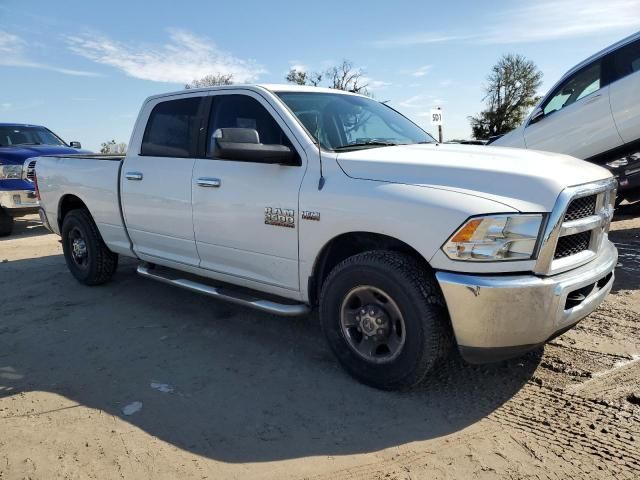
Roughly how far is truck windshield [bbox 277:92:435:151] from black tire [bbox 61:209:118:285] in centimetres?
285

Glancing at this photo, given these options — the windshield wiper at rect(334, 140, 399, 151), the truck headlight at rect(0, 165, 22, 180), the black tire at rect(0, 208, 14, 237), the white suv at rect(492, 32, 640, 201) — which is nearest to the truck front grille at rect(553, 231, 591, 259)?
the windshield wiper at rect(334, 140, 399, 151)

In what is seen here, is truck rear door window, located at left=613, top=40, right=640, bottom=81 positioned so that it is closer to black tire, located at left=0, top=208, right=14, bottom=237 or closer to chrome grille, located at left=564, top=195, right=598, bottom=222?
chrome grille, located at left=564, top=195, right=598, bottom=222

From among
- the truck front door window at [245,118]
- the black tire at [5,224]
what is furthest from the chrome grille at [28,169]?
the truck front door window at [245,118]

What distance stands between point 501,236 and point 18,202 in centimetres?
930

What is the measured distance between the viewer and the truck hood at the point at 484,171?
2.68m

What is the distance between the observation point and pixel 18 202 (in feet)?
30.6

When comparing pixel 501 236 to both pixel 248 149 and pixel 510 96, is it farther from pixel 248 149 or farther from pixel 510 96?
pixel 510 96

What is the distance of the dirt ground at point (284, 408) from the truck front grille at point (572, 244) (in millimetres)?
844

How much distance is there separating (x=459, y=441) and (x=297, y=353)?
4.82 ft

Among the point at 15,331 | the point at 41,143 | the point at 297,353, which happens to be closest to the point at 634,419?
the point at 297,353

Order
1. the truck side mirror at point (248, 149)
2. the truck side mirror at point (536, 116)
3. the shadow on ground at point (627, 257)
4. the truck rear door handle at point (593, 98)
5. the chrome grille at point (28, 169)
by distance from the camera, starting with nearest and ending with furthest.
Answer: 1. the truck side mirror at point (248, 149)
2. the shadow on ground at point (627, 257)
3. the truck rear door handle at point (593, 98)
4. the truck side mirror at point (536, 116)
5. the chrome grille at point (28, 169)

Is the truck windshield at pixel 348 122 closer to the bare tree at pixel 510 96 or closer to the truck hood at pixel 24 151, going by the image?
the truck hood at pixel 24 151

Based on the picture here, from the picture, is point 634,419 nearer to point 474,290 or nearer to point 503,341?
point 503,341

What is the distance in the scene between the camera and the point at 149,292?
17.9 ft
